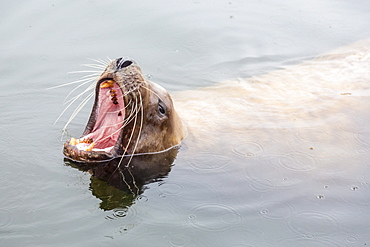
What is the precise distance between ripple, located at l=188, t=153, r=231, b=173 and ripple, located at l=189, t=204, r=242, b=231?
64 cm

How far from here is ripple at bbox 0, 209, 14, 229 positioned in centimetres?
499

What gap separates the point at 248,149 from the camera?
20.7 feet

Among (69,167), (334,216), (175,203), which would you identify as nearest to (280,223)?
(334,216)

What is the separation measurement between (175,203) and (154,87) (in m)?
1.25

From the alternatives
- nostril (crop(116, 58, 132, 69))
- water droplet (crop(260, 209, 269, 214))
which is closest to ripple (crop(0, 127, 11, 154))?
nostril (crop(116, 58, 132, 69))

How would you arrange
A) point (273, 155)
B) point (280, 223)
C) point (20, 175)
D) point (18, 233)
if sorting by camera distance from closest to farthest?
point (18, 233), point (280, 223), point (20, 175), point (273, 155)

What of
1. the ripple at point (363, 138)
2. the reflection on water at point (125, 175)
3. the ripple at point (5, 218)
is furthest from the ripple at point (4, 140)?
the ripple at point (363, 138)

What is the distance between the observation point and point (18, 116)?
275 inches

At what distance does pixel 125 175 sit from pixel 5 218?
124cm

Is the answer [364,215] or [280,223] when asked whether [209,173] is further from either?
[364,215]

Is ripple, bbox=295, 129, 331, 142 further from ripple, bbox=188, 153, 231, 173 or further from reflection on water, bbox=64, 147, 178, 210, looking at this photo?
reflection on water, bbox=64, 147, 178, 210

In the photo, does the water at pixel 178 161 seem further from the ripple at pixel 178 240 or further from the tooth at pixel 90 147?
the tooth at pixel 90 147

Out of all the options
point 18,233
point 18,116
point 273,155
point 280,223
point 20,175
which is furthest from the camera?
point 18,116

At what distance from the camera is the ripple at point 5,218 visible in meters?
4.99
